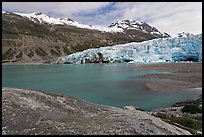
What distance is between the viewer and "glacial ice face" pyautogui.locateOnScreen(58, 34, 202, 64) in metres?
107

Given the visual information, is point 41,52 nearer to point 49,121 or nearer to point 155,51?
point 155,51

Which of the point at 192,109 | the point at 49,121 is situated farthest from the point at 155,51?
the point at 49,121

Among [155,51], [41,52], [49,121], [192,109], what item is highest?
[155,51]

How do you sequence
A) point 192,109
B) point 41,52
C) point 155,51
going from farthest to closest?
point 41,52
point 155,51
point 192,109

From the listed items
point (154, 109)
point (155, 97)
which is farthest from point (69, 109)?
point (155, 97)

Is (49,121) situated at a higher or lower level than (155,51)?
lower

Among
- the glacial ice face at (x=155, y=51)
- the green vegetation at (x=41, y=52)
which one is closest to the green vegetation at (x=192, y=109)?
the glacial ice face at (x=155, y=51)

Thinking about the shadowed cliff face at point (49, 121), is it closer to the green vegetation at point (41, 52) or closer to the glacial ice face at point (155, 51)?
the glacial ice face at point (155, 51)

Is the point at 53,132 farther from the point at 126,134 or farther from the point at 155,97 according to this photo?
the point at 155,97

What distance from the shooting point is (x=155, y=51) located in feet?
371

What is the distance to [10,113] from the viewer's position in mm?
15125

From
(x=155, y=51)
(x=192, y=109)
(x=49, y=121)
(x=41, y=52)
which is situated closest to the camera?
(x=49, y=121)

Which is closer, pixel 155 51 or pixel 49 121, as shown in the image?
pixel 49 121

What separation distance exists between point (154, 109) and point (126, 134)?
57.9ft
